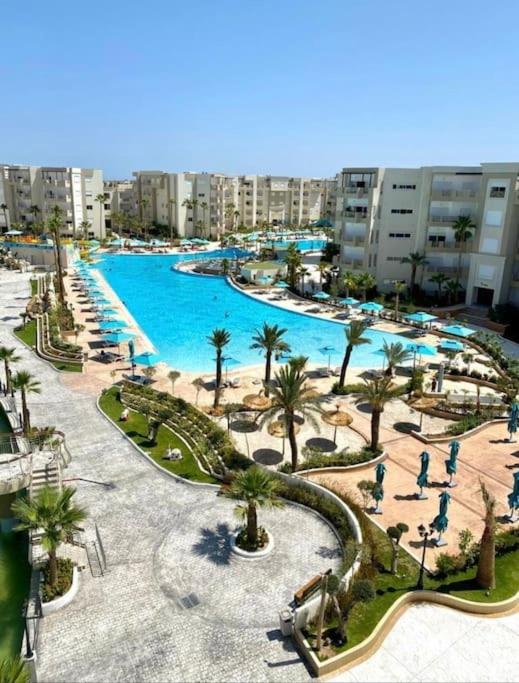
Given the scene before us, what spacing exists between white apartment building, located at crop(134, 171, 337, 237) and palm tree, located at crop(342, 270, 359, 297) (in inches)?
1780

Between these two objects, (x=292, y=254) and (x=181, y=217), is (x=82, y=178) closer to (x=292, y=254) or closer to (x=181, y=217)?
(x=181, y=217)

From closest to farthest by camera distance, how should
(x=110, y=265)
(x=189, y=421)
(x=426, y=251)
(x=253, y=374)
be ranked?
(x=189, y=421), (x=253, y=374), (x=426, y=251), (x=110, y=265)

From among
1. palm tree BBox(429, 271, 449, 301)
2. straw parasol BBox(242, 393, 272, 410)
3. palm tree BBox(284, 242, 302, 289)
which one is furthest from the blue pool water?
palm tree BBox(429, 271, 449, 301)

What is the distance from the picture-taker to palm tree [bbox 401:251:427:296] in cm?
5453

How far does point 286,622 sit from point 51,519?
7654 mm

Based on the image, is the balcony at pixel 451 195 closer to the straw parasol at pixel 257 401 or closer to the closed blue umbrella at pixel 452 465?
the straw parasol at pixel 257 401

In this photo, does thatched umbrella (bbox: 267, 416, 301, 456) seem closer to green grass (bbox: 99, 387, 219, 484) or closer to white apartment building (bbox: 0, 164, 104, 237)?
green grass (bbox: 99, 387, 219, 484)

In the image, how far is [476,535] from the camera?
62.7ft

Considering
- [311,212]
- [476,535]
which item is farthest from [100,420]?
[311,212]

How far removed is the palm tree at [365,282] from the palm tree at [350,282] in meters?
0.35

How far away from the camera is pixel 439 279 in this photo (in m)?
53.3

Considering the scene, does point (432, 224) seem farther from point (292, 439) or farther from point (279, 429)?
point (292, 439)

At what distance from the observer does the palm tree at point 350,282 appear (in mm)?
54281

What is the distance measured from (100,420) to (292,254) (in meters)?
41.2
